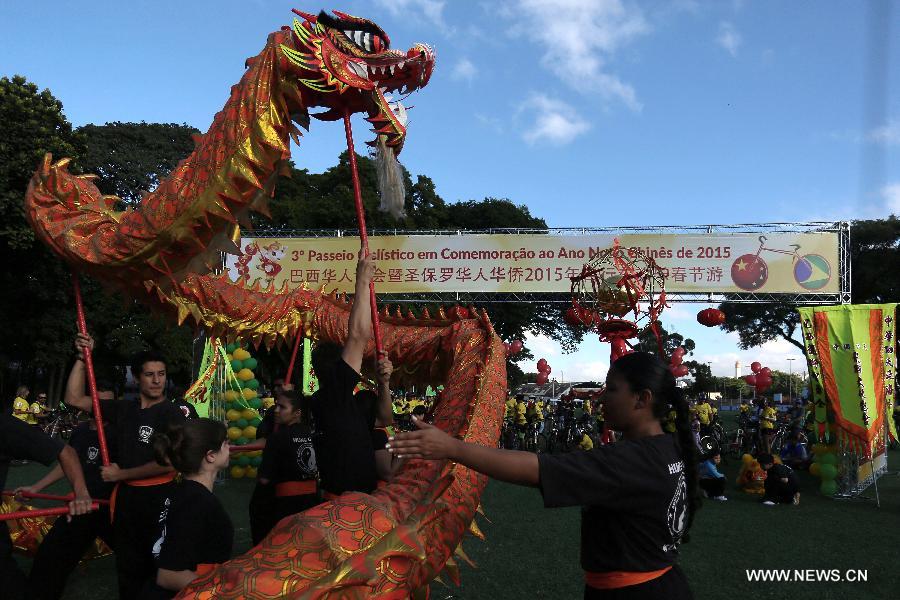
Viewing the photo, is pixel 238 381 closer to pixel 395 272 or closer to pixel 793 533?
pixel 395 272

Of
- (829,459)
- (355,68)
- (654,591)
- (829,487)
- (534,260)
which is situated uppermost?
(534,260)

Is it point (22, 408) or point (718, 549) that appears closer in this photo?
point (718, 549)

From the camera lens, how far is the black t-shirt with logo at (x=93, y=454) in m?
4.07

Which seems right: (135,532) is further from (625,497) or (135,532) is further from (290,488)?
(625,497)

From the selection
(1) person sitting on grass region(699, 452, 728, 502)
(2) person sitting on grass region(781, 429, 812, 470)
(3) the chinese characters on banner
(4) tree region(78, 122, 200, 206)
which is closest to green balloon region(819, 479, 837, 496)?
(1) person sitting on grass region(699, 452, 728, 502)

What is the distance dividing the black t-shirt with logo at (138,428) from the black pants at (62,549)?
0.58m

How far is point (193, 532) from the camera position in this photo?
7.63 feet

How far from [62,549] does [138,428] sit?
94 cm

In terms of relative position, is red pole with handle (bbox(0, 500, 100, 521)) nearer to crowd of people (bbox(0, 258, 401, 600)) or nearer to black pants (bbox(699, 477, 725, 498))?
crowd of people (bbox(0, 258, 401, 600))

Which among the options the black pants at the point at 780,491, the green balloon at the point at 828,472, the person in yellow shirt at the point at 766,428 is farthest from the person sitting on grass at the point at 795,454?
the black pants at the point at 780,491

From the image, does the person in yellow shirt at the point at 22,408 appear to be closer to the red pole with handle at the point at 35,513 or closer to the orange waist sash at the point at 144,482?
the orange waist sash at the point at 144,482

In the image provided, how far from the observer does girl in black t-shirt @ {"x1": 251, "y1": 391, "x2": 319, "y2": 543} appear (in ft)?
14.4

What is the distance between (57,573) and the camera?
12.5 feet

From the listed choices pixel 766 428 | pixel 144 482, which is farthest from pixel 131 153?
pixel 144 482
